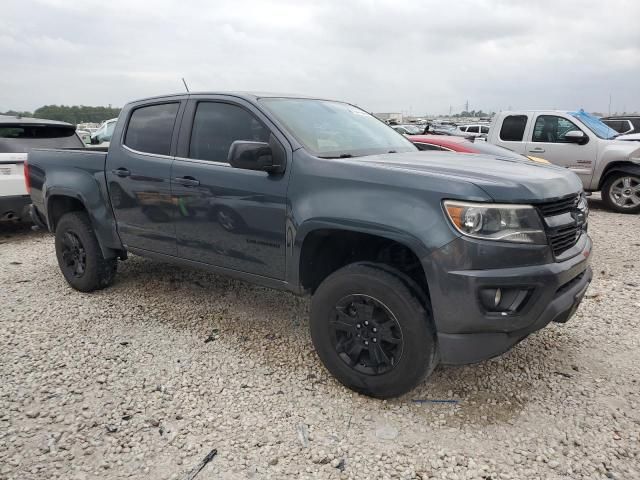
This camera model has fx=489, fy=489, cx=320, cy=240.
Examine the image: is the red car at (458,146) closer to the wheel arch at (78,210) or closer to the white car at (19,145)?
the wheel arch at (78,210)

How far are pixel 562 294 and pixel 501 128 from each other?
7557mm

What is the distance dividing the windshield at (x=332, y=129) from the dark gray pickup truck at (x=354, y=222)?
16 mm

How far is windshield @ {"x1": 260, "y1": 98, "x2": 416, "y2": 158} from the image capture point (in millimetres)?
3238

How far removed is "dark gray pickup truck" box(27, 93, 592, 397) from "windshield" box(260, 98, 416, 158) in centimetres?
2

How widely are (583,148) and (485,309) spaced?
7464mm

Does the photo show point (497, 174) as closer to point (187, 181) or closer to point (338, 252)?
point (338, 252)

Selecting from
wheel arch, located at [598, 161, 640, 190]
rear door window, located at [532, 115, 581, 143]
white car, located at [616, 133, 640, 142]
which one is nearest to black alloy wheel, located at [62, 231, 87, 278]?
rear door window, located at [532, 115, 581, 143]

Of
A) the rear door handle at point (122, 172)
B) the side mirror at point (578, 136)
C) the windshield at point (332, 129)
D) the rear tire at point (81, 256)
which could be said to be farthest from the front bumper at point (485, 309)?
the side mirror at point (578, 136)

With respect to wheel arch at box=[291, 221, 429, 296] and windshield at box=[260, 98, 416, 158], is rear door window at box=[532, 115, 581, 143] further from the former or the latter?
wheel arch at box=[291, 221, 429, 296]

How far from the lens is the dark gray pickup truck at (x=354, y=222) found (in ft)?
7.94

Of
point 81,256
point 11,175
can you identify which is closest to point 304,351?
point 81,256

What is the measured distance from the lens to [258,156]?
9.71 ft

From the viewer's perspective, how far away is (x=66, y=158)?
14.9 ft

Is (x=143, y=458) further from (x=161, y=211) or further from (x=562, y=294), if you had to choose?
(x=562, y=294)
